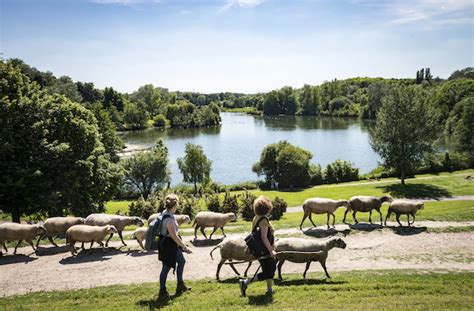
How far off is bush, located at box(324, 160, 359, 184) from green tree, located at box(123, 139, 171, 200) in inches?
973

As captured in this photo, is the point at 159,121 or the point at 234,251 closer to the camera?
the point at 234,251

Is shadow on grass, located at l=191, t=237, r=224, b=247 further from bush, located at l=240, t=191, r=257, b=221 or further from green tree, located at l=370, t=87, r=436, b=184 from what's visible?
green tree, located at l=370, t=87, r=436, b=184

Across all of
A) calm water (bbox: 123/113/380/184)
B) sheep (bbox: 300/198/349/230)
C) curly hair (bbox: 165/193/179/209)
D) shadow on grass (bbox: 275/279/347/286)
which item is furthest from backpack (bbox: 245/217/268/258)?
calm water (bbox: 123/113/380/184)

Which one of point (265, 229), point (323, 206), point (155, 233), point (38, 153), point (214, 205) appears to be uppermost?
point (38, 153)

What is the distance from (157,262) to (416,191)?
1340 inches

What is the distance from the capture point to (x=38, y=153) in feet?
74.5

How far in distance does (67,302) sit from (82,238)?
5836mm

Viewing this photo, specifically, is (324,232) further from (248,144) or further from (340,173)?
(248,144)

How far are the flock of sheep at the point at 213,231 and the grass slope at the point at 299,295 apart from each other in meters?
0.83

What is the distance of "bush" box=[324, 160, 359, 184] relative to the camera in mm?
56781

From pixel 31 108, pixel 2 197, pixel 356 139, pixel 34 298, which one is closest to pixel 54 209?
pixel 2 197

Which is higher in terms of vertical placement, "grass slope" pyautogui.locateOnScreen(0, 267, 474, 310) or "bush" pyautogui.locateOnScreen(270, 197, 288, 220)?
"grass slope" pyautogui.locateOnScreen(0, 267, 474, 310)

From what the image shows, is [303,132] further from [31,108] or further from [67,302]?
[67,302]

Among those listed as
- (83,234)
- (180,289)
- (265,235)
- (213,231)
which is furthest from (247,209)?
(265,235)
